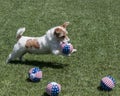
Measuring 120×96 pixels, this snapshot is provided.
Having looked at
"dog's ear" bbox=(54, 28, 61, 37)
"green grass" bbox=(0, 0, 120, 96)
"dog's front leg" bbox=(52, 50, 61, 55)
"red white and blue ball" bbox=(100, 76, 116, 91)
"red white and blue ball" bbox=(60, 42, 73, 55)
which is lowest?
"green grass" bbox=(0, 0, 120, 96)

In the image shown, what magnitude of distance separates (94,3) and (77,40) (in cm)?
366

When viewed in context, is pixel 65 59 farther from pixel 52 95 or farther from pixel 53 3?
pixel 53 3

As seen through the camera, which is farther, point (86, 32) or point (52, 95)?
point (86, 32)

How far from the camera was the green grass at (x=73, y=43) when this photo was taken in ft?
22.0

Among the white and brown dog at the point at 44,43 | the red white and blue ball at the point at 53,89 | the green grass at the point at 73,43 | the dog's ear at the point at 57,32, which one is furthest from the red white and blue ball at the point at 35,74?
the dog's ear at the point at 57,32

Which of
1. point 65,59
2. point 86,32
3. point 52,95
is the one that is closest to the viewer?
point 52,95

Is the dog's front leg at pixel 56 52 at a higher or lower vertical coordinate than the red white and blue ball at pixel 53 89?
higher

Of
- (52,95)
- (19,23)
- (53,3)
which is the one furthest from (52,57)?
(53,3)

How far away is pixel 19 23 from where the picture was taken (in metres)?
10.3

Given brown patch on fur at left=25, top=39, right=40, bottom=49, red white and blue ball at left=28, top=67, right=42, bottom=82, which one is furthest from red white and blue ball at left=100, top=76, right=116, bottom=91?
brown patch on fur at left=25, top=39, right=40, bottom=49

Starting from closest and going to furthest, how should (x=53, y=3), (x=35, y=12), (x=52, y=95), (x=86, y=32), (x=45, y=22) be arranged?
(x=52, y=95), (x=86, y=32), (x=45, y=22), (x=35, y=12), (x=53, y=3)

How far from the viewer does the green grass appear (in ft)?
22.0

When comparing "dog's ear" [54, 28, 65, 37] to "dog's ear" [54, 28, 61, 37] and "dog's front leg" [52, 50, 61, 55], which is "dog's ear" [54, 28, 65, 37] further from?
"dog's front leg" [52, 50, 61, 55]

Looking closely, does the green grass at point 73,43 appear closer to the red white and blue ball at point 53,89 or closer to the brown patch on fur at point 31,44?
the red white and blue ball at point 53,89
